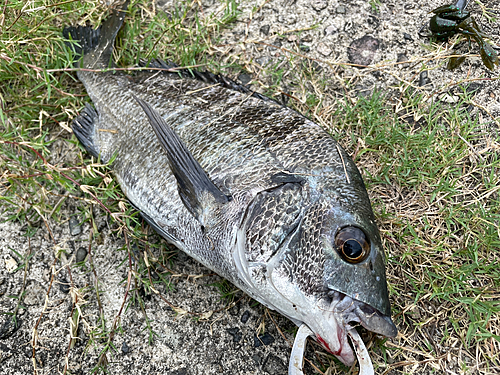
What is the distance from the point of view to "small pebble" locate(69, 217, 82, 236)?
327 centimetres

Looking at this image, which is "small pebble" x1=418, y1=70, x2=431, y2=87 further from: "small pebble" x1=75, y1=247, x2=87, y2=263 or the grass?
"small pebble" x1=75, y1=247, x2=87, y2=263

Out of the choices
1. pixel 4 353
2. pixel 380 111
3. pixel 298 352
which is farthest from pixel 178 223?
pixel 380 111

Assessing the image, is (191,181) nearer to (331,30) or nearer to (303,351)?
(303,351)

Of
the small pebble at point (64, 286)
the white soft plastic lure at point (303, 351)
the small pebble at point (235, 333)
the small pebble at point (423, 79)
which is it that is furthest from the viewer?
the small pebble at point (423, 79)

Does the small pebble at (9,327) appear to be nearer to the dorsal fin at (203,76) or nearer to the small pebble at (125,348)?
the small pebble at (125,348)

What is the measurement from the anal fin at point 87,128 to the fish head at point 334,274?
1.96 metres

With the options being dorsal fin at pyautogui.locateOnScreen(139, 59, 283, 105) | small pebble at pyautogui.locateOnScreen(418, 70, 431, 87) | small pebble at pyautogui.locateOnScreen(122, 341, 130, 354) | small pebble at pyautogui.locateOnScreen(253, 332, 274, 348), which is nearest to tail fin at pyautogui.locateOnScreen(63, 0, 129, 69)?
dorsal fin at pyautogui.locateOnScreen(139, 59, 283, 105)

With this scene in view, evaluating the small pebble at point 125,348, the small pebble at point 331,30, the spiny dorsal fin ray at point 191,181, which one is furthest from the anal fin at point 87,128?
the small pebble at point 331,30

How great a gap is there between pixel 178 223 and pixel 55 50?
6.79ft

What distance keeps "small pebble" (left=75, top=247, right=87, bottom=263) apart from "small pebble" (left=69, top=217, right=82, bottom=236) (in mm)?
145

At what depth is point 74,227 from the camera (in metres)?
3.29

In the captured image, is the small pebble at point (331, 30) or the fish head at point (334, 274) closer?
the fish head at point (334, 274)

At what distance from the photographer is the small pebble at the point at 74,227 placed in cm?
327

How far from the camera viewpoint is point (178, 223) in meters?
2.74
